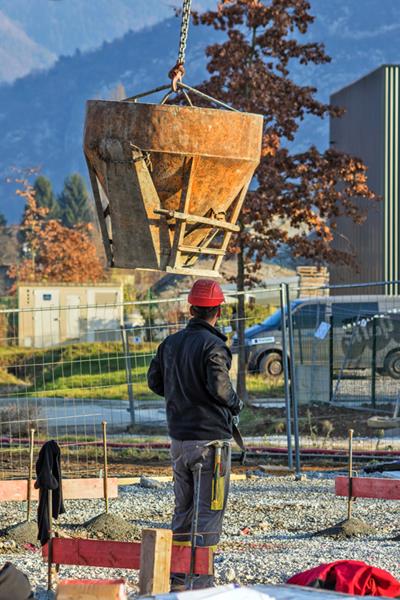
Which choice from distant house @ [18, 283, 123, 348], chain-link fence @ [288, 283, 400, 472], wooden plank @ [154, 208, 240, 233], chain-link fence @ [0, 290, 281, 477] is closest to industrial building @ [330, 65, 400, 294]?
chain-link fence @ [0, 290, 281, 477]

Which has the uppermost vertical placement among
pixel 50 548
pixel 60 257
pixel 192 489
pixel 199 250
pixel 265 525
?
pixel 60 257

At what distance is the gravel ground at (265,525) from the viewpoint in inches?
308

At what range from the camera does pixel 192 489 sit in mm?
7391

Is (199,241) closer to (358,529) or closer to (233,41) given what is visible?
(358,529)

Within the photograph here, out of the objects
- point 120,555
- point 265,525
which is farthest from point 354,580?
point 265,525

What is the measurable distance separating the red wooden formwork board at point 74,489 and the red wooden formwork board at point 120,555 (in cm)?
391

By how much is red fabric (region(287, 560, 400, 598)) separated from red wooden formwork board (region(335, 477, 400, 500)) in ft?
13.1

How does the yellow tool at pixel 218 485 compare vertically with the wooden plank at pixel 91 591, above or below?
above

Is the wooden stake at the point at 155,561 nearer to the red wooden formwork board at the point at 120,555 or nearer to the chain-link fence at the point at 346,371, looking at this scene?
the red wooden formwork board at the point at 120,555

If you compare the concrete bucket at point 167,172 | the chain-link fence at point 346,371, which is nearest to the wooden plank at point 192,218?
the concrete bucket at point 167,172

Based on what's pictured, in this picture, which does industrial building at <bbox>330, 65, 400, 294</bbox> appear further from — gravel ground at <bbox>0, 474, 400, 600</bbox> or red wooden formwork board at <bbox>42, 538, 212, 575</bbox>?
red wooden formwork board at <bbox>42, 538, 212, 575</bbox>

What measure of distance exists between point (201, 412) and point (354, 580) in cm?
191

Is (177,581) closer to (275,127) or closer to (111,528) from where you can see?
(111,528)

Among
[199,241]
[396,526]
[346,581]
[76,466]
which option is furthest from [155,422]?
[346,581]
